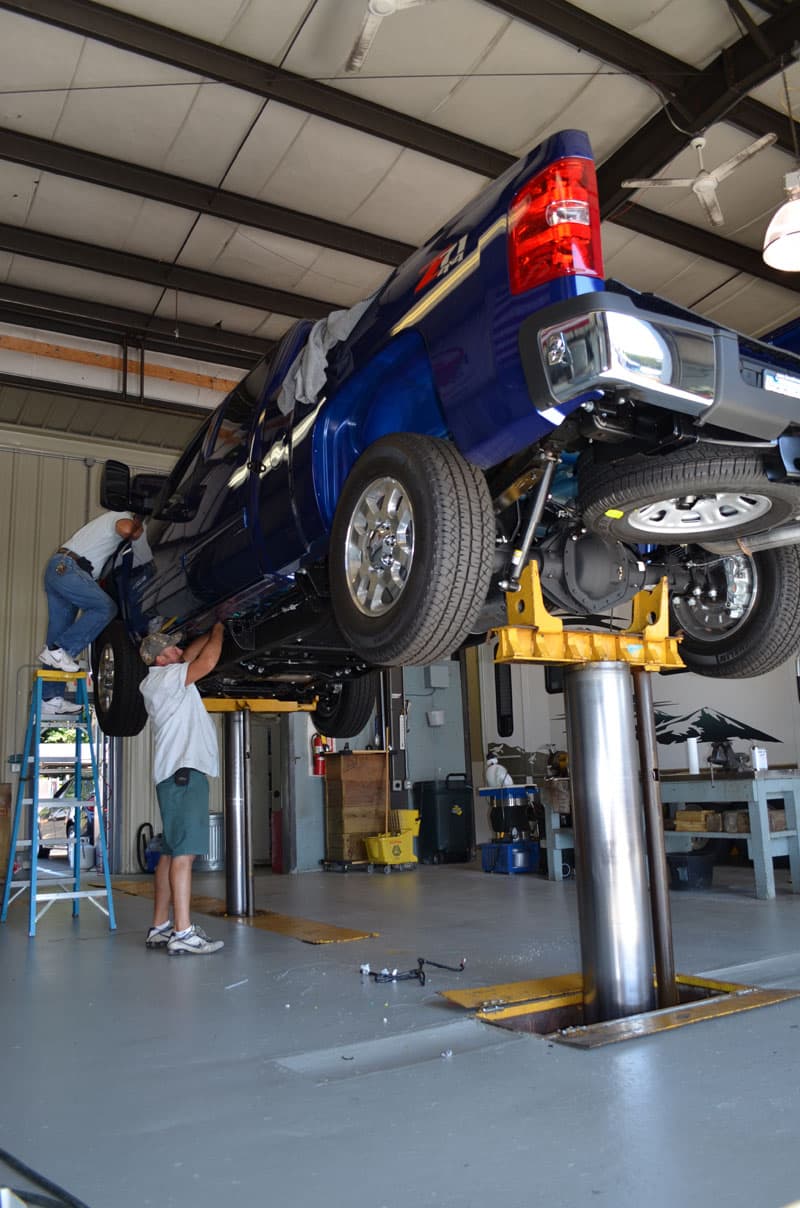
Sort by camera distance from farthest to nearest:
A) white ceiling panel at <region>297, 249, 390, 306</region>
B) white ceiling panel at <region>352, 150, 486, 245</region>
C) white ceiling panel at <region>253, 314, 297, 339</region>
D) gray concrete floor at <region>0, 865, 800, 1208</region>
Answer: white ceiling panel at <region>253, 314, 297, 339</region> → white ceiling panel at <region>297, 249, 390, 306</region> → white ceiling panel at <region>352, 150, 486, 245</region> → gray concrete floor at <region>0, 865, 800, 1208</region>

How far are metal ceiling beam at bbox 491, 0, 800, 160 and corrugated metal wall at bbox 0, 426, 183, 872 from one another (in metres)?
7.27

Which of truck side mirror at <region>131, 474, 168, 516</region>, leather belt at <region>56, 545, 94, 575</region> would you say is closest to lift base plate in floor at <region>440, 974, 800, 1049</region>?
truck side mirror at <region>131, 474, 168, 516</region>

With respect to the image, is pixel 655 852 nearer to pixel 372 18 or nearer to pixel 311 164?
pixel 372 18

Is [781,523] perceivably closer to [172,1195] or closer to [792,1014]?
[792,1014]

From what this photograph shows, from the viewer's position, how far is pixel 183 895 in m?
4.48

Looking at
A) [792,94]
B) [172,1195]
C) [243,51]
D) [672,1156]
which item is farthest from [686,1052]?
[792,94]

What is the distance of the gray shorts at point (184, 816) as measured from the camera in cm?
454

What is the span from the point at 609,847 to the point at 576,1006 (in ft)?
1.99

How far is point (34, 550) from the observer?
1038 centimetres

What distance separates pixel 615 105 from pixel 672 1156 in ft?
20.2

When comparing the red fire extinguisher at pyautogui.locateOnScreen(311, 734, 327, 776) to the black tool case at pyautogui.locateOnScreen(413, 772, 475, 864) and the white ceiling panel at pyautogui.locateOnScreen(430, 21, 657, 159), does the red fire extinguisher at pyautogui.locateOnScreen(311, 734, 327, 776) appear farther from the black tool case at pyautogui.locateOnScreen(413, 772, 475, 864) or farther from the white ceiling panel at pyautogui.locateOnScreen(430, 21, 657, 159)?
the white ceiling panel at pyautogui.locateOnScreen(430, 21, 657, 159)

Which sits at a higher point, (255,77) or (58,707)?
(255,77)

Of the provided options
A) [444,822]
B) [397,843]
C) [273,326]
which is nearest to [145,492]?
[273,326]

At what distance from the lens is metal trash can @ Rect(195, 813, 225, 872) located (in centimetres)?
1012
